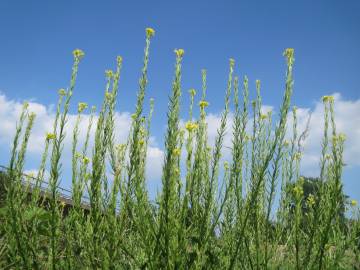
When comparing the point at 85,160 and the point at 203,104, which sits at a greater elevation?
the point at 203,104

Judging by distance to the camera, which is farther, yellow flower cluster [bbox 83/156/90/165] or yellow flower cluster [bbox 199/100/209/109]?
yellow flower cluster [bbox 83/156/90/165]

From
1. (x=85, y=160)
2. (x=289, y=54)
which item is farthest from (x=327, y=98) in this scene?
(x=85, y=160)

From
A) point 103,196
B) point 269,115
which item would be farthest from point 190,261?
point 269,115

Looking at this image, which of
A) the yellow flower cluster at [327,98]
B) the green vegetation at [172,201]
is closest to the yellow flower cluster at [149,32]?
the green vegetation at [172,201]

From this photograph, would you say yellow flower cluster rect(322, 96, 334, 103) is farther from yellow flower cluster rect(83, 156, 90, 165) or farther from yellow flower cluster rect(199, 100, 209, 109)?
yellow flower cluster rect(83, 156, 90, 165)

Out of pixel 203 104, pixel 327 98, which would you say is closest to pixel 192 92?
pixel 203 104

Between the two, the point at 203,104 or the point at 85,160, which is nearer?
the point at 203,104

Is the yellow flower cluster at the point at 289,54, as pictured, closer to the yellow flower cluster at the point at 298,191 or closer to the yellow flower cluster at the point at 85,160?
the yellow flower cluster at the point at 298,191

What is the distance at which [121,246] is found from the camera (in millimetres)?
2908

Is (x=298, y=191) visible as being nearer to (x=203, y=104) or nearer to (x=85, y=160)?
(x=203, y=104)

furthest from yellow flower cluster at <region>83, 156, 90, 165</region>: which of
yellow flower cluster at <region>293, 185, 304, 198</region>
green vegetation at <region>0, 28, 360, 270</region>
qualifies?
yellow flower cluster at <region>293, 185, 304, 198</region>

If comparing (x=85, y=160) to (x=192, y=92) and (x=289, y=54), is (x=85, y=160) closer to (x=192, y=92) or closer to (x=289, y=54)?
(x=192, y=92)

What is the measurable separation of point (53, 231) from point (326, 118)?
2273 millimetres

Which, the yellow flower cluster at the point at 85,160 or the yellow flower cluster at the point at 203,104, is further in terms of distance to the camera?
the yellow flower cluster at the point at 85,160
